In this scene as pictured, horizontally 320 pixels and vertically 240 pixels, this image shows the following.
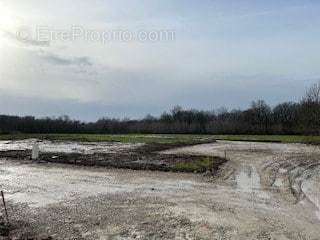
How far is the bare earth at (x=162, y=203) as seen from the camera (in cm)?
1307

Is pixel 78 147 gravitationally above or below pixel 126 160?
above

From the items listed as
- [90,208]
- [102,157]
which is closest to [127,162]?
[102,157]

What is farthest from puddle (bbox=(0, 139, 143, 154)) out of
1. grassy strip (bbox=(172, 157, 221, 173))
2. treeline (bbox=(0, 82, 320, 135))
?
treeline (bbox=(0, 82, 320, 135))

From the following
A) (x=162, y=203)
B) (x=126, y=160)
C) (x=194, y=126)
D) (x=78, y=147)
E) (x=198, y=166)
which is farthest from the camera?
(x=194, y=126)

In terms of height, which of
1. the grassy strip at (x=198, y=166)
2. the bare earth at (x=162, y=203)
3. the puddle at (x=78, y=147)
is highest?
the puddle at (x=78, y=147)

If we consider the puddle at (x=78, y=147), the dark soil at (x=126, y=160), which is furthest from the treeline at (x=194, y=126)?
the dark soil at (x=126, y=160)

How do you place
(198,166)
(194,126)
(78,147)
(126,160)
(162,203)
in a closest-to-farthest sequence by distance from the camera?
(162,203) < (198,166) < (126,160) < (78,147) < (194,126)

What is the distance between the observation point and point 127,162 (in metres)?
30.8

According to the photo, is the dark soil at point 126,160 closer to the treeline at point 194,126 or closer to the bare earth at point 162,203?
the bare earth at point 162,203

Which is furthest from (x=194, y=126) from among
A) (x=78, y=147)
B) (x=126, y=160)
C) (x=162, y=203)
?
(x=162, y=203)

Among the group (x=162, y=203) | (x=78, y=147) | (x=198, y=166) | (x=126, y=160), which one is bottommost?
(x=162, y=203)

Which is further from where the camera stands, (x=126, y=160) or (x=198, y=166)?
(x=126, y=160)

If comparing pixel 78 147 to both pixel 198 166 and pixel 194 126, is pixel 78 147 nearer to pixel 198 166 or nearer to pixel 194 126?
pixel 198 166

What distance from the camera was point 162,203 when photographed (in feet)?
55.9
